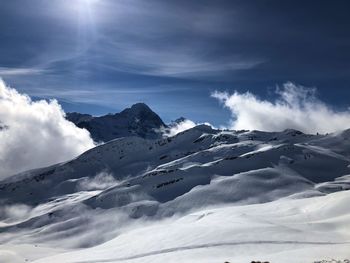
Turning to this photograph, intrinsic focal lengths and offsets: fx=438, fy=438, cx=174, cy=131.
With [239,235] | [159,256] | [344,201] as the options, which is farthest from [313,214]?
[159,256]

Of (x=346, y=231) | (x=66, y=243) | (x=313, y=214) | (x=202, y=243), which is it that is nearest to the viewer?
(x=202, y=243)

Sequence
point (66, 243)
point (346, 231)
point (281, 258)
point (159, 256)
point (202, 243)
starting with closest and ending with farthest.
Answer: point (281, 258) → point (159, 256) → point (202, 243) → point (346, 231) → point (66, 243)

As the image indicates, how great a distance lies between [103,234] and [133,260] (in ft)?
484

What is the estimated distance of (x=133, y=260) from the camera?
5581 centimetres

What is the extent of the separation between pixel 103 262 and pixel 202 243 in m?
14.4

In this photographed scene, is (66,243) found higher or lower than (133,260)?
higher

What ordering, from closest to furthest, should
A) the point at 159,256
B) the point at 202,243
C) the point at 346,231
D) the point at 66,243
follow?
the point at 159,256 → the point at 202,243 → the point at 346,231 → the point at 66,243

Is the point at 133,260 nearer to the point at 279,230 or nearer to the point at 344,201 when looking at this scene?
the point at 279,230

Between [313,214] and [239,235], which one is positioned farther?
[313,214]


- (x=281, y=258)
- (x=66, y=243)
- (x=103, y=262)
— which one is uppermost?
(x=66, y=243)

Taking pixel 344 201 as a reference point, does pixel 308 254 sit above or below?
below

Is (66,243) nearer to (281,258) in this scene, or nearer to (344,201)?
(344,201)

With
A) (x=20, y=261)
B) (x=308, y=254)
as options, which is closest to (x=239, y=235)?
(x=308, y=254)

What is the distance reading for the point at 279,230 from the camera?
60375mm
